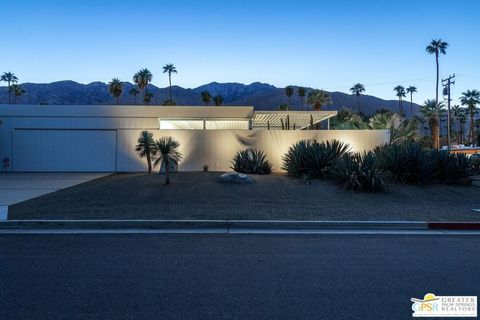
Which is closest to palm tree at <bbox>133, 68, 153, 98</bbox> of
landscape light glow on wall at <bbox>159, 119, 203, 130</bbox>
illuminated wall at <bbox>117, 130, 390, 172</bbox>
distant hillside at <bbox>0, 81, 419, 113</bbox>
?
landscape light glow on wall at <bbox>159, 119, 203, 130</bbox>

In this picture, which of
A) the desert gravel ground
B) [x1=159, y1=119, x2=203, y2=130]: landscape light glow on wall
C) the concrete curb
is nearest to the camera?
the concrete curb

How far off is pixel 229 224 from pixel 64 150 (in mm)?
15609

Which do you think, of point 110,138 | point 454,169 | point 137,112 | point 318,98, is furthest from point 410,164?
point 318,98

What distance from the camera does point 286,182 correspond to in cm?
1352

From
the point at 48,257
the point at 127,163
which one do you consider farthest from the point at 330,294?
the point at 127,163

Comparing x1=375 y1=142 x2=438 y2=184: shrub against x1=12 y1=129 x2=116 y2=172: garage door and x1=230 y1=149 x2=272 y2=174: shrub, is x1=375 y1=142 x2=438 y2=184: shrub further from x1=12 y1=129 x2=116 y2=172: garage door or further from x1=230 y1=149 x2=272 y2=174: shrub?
x1=12 y1=129 x2=116 y2=172: garage door

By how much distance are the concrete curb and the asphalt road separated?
849 millimetres

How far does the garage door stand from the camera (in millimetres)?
19719

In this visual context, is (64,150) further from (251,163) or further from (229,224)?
(229,224)

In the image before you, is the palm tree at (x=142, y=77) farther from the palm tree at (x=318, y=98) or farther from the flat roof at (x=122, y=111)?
the flat roof at (x=122, y=111)

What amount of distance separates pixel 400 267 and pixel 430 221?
149 inches

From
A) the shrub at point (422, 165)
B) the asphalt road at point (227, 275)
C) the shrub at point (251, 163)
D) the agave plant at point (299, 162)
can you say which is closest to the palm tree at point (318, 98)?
the shrub at point (251, 163)

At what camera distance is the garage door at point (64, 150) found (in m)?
→ 19.7

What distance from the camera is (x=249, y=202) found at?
10383mm
